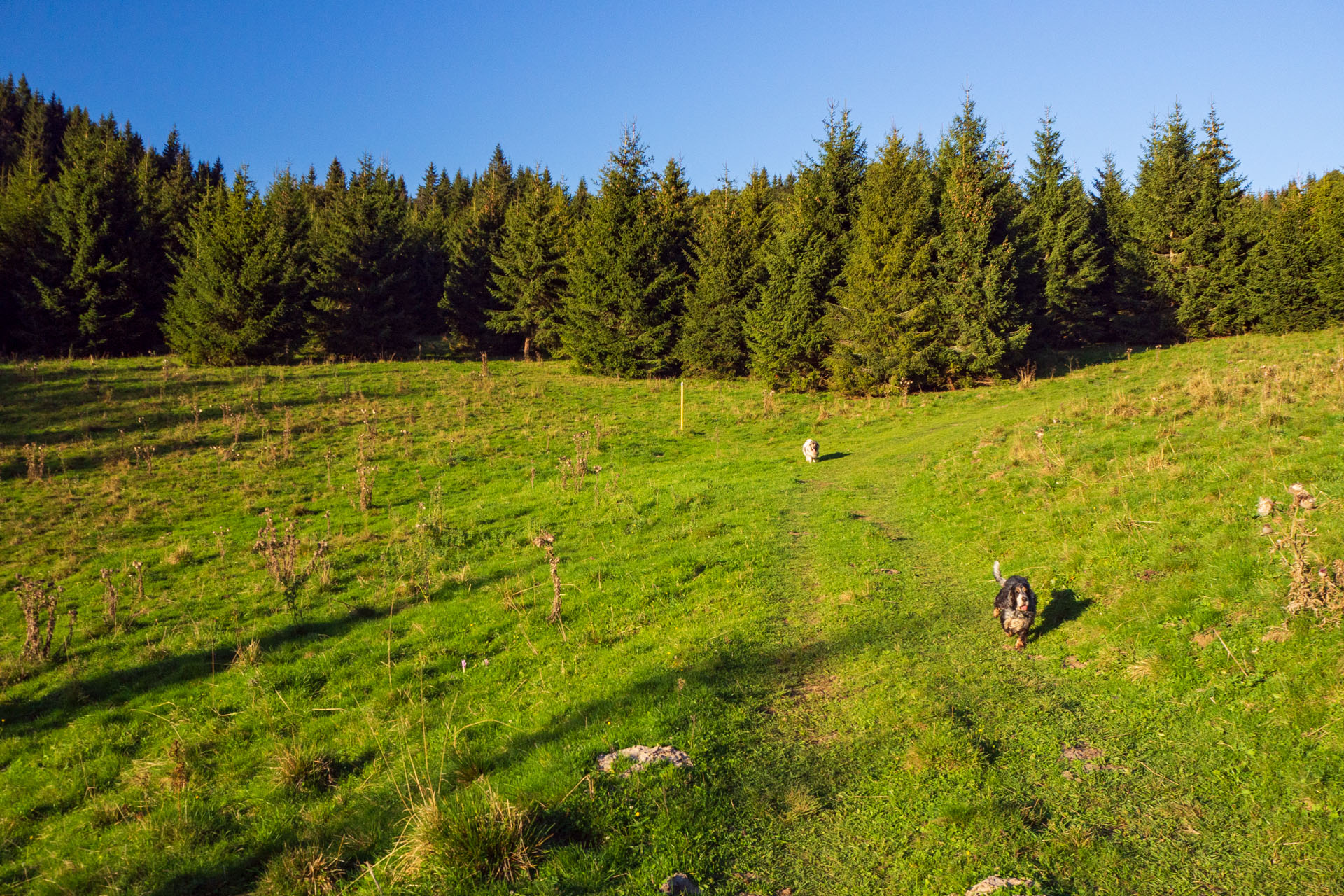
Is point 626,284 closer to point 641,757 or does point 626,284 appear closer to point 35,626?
point 35,626

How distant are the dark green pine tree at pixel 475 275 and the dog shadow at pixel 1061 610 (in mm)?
45111

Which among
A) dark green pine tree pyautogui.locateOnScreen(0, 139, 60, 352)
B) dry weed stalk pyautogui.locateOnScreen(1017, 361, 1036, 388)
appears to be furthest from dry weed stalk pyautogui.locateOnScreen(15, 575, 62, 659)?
dark green pine tree pyautogui.locateOnScreen(0, 139, 60, 352)

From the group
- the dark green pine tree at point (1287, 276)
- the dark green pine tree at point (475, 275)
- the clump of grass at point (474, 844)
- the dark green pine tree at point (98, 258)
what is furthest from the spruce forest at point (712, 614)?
the dark green pine tree at point (475, 275)

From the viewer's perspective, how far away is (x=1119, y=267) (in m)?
43.2

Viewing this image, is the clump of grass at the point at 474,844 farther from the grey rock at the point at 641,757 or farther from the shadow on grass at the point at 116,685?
the shadow on grass at the point at 116,685

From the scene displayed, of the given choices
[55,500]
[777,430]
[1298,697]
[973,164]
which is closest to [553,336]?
[777,430]

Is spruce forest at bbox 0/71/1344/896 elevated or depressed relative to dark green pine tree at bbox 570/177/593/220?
depressed

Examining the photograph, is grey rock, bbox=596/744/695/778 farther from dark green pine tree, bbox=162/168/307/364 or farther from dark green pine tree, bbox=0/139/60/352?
dark green pine tree, bbox=0/139/60/352

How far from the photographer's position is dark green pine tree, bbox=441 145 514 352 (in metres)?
50.4

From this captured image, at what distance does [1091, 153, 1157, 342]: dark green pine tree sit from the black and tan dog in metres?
41.2

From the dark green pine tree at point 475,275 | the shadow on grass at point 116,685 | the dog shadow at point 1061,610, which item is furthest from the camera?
the dark green pine tree at point 475,275

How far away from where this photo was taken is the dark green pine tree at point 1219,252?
3828cm

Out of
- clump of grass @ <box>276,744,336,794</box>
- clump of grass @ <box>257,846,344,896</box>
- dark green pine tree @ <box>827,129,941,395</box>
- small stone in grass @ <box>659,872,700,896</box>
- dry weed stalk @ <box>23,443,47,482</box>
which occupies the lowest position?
clump of grass @ <box>276,744,336,794</box>

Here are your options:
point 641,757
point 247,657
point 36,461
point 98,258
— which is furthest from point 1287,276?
point 98,258
